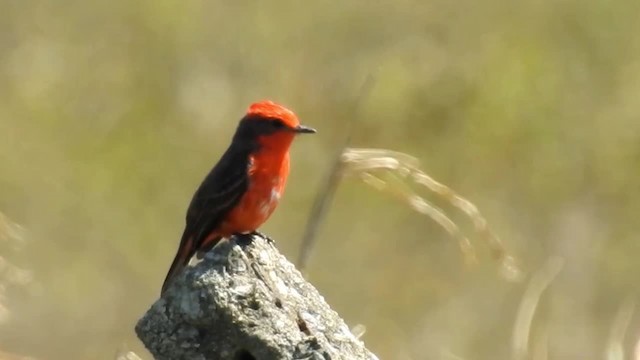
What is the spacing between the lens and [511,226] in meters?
9.95

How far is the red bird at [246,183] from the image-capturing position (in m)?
5.68

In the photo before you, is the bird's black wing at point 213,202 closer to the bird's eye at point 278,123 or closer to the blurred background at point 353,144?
the bird's eye at point 278,123

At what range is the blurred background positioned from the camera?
928 centimetres

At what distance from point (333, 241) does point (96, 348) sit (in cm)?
156

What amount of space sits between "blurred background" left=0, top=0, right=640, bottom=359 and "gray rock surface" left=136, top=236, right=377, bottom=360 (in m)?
4.53

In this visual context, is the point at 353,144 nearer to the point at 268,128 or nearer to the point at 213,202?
the point at 268,128

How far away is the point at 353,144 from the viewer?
10312 millimetres

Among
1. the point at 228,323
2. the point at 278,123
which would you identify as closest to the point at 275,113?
the point at 278,123

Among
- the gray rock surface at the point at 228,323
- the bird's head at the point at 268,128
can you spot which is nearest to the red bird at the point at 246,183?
the bird's head at the point at 268,128

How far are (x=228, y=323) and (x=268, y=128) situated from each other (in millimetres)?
2281

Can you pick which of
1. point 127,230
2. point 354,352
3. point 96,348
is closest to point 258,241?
point 354,352

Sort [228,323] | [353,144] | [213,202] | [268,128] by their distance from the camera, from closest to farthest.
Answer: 1. [228,323]
2. [213,202]
3. [268,128]
4. [353,144]

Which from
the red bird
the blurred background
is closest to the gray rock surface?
the red bird

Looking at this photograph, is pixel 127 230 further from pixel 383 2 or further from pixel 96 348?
pixel 383 2
